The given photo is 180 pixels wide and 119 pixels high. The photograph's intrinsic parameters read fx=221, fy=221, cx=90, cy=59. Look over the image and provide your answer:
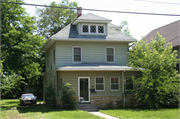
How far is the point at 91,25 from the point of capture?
20531 mm

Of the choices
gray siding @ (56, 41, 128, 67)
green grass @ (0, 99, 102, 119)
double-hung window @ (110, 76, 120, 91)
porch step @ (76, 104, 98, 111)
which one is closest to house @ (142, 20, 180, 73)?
gray siding @ (56, 41, 128, 67)

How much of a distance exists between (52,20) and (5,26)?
11.8 meters

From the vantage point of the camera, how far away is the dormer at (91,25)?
2008 cm

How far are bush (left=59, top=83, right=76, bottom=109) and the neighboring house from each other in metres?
0.65

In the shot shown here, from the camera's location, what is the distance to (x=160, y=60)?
16.5 metres

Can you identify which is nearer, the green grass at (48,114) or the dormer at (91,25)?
the green grass at (48,114)

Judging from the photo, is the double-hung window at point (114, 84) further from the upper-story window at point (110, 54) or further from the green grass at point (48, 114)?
the green grass at point (48, 114)

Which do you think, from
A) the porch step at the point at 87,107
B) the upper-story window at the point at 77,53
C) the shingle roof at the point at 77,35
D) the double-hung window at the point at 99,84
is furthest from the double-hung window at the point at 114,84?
the shingle roof at the point at 77,35

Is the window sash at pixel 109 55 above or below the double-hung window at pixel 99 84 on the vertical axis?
above

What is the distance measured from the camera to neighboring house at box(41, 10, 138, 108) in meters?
17.9

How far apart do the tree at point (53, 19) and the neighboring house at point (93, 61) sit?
570 inches

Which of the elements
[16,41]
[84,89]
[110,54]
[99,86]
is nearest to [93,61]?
[110,54]

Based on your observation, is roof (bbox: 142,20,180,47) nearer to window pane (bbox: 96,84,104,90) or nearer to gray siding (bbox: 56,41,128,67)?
gray siding (bbox: 56,41,128,67)

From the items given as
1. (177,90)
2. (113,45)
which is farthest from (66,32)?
(177,90)
